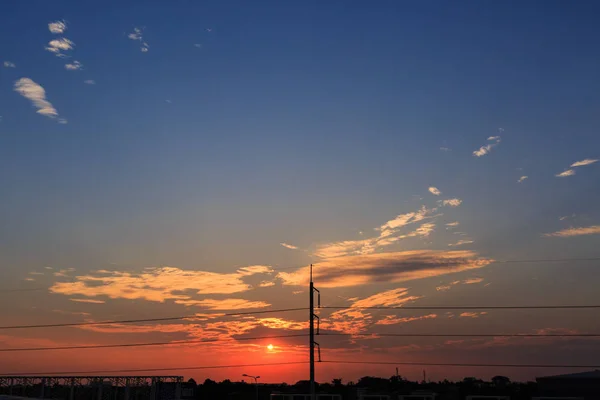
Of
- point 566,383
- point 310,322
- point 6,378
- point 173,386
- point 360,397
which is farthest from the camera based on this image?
point 566,383

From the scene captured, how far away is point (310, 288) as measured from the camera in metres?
82.9

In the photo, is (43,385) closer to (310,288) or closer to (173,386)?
(173,386)

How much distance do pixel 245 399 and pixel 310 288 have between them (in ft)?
419

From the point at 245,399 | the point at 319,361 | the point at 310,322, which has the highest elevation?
the point at 310,322

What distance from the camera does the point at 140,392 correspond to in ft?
431

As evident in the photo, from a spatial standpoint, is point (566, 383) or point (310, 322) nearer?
point (310, 322)

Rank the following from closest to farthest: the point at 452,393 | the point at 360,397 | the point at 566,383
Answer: the point at 360,397 < the point at 566,383 < the point at 452,393

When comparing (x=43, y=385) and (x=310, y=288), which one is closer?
(x=310, y=288)

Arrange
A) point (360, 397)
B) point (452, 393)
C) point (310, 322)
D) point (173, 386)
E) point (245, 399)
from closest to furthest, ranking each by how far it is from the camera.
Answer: point (360, 397) → point (310, 322) → point (173, 386) → point (452, 393) → point (245, 399)

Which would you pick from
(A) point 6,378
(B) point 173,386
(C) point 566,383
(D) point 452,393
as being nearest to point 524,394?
(D) point 452,393

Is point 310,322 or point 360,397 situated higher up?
point 310,322

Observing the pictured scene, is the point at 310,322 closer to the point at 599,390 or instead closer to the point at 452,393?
the point at 599,390

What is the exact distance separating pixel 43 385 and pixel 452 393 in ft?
385

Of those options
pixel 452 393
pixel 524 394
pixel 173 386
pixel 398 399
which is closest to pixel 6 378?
pixel 173 386
